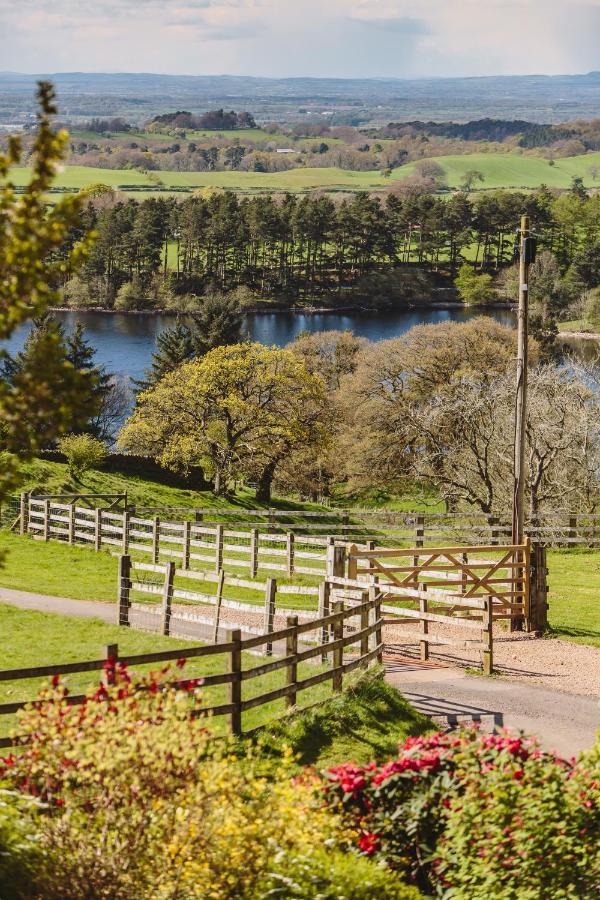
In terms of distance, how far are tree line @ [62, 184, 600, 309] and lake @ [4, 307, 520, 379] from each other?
230 inches

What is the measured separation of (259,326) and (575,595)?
360 ft

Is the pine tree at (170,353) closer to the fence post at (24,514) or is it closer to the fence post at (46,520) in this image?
the fence post at (24,514)

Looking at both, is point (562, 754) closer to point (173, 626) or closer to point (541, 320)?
point (173, 626)

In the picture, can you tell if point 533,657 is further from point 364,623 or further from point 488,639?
point 364,623

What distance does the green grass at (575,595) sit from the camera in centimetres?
2231

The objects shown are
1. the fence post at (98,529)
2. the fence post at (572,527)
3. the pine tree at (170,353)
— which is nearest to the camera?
the fence post at (98,529)

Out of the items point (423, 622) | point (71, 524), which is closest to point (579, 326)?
point (71, 524)

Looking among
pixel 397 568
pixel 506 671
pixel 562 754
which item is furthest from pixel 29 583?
pixel 562 754

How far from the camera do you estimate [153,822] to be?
744 centimetres

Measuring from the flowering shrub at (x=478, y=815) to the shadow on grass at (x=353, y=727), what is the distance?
2591 mm

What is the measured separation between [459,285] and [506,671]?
133354 mm

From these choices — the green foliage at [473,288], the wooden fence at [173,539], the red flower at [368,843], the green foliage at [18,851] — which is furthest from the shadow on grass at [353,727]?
the green foliage at [473,288]

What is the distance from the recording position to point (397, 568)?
21109mm

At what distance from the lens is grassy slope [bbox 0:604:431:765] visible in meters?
12.8
